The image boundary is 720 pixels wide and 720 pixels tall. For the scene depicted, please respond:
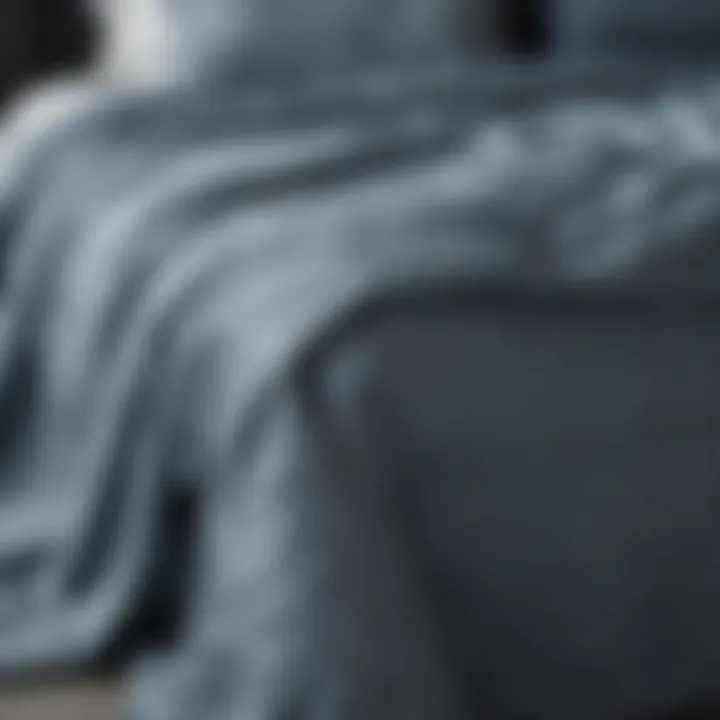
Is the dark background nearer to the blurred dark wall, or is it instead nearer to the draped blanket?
the blurred dark wall

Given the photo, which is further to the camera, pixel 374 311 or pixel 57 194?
pixel 57 194

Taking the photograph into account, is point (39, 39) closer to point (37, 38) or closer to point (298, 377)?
point (37, 38)

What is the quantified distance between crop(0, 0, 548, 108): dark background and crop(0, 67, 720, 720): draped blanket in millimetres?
795

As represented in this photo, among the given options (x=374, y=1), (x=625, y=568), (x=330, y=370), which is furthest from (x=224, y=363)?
(x=374, y=1)

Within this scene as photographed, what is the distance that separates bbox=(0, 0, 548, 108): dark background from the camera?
2.88 meters

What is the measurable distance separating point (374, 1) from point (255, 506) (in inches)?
54.8

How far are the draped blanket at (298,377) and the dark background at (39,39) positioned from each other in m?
0.79

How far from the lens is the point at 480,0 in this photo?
8.66 ft

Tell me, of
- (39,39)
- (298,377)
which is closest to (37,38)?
(39,39)

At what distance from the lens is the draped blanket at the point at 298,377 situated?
130 centimetres

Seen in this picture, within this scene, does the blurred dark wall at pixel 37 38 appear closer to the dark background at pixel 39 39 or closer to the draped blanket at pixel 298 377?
the dark background at pixel 39 39

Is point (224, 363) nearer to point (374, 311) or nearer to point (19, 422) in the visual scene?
point (374, 311)

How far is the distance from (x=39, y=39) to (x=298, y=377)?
1.79m

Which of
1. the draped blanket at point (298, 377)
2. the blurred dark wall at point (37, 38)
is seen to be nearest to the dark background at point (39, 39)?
the blurred dark wall at point (37, 38)
